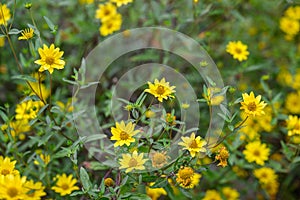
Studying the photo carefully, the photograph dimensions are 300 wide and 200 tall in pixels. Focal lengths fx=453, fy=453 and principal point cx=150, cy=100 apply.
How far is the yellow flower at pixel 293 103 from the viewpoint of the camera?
2.31 m

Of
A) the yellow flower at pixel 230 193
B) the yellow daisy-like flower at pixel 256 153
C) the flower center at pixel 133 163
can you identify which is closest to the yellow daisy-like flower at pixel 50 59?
the flower center at pixel 133 163

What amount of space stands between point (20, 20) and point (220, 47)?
1065 mm

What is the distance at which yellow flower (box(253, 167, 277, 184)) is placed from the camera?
6.54ft

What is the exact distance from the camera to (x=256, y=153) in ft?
6.14

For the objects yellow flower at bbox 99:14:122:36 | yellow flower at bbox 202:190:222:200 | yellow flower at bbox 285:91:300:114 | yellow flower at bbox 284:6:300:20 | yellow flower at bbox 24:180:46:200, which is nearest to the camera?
yellow flower at bbox 24:180:46:200

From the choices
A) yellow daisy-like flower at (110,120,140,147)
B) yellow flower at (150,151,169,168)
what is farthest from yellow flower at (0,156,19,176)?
yellow flower at (150,151,169,168)

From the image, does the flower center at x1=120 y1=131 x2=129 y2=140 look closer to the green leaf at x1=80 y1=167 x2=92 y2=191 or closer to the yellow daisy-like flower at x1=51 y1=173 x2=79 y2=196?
the green leaf at x1=80 y1=167 x2=92 y2=191

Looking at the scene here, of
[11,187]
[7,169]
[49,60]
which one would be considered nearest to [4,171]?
[7,169]

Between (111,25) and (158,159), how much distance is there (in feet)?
3.16

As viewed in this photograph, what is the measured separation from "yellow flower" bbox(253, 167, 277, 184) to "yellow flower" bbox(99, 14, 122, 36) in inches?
37.0

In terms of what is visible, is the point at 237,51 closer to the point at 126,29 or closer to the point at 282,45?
the point at 126,29

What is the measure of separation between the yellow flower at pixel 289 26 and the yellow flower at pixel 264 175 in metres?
0.92

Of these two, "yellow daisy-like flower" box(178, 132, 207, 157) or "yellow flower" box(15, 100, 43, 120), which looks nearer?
"yellow daisy-like flower" box(178, 132, 207, 157)

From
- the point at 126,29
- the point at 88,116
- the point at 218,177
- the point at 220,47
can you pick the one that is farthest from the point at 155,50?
the point at 218,177
